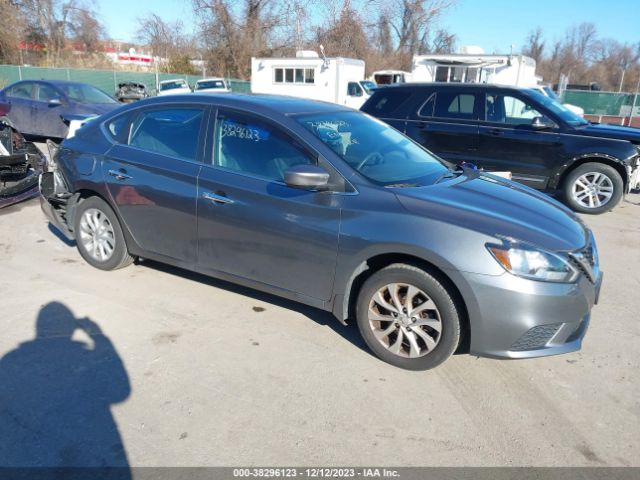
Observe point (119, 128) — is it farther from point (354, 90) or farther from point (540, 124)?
→ point (354, 90)

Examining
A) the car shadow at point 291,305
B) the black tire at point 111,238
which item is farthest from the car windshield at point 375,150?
the black tire at point 111,238

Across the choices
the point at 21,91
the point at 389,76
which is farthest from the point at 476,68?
the point at 21,91

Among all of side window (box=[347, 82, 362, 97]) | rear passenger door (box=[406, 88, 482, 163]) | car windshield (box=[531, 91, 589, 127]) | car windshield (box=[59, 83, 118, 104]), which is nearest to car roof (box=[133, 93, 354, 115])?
rear passenger door (box=[406, 88, 482, 163])

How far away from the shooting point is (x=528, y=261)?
295cm

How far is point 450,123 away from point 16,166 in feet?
20.8

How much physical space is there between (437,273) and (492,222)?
456 millimetres

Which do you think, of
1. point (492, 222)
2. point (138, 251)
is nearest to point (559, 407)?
point (492, 222)

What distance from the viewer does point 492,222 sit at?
10.2ft

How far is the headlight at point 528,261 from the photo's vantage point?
2941 millimetres

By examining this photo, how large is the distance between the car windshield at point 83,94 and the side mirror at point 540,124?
9.35m

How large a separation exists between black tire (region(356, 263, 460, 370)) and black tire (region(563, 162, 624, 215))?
5.48 meters

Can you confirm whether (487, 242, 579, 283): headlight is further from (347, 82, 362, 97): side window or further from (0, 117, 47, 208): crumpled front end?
(347, 82, 362, 97): side window

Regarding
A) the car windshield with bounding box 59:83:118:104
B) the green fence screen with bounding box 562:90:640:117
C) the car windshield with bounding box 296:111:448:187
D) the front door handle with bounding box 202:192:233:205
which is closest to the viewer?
the car windshield with bounding box 296:111:448:187

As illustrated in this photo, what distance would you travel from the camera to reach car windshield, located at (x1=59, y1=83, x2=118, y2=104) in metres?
11.7
